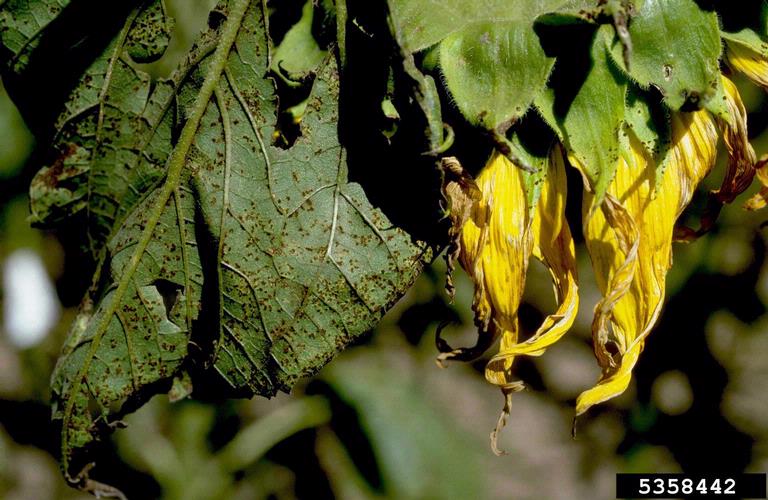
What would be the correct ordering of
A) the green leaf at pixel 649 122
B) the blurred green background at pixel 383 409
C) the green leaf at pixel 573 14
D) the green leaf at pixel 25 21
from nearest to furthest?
the green leaf at pixel 573 14 → the green leaf at pixel 649 122 → the green leaf at pixel 25 21 → the blurred green background at pixel 383 409

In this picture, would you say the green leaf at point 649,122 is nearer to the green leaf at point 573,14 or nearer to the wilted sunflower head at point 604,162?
the wilted sunflower head at point 604,162

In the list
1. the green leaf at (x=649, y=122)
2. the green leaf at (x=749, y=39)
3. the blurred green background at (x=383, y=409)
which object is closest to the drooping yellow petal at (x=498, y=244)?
the green leaf at (x=649, y=122)

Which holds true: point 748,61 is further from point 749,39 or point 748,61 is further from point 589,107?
point 589,107

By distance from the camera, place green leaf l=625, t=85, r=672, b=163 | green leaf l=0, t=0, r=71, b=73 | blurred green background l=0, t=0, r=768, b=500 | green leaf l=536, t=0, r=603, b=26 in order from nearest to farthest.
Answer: green leaf l=536, t=0, r=603, b=26, green leaf l=625, t=85, r=672, b=163, green leaf l=0, t=0, r=71, b=73, blurred green background l=0, t=0, r=768, b=500

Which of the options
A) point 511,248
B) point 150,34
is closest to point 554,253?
point 511,248

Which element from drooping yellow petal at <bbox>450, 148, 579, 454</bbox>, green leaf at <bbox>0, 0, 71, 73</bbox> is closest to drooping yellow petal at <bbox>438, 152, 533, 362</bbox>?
drooping yellow petal at <bbox>450, 148, 579, 454</bbox>

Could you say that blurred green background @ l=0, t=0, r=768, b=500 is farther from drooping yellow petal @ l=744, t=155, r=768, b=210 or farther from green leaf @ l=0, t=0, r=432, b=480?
drooping yellow petal @ l=744, t=155, r=768, b=210
